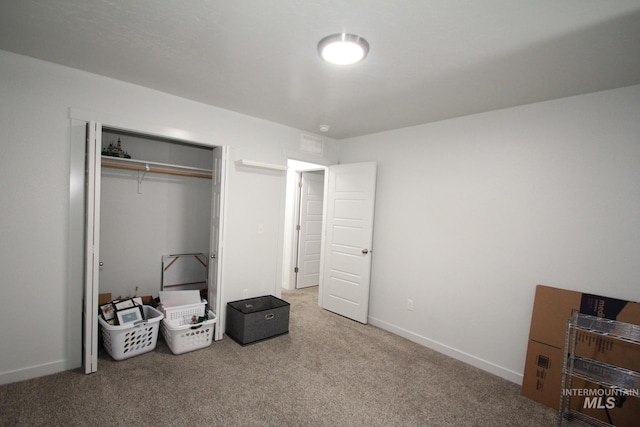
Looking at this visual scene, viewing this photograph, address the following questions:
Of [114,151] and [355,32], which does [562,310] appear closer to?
[355,32]

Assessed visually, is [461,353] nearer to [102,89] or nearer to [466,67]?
[466,67]

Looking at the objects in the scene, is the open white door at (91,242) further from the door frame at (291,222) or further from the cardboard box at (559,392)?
the cardboard box at (559,392)

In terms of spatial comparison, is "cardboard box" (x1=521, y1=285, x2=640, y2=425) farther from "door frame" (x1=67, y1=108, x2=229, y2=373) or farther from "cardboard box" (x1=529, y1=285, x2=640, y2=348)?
"door frame" (x1=67, y1=108, x2=229, y2=373)

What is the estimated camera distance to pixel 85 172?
2514 millimetres

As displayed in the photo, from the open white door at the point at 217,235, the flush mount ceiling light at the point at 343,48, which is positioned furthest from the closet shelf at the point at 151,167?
the flush mount ceiling light at the point at 343,48

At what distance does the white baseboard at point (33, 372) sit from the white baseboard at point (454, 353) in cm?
320

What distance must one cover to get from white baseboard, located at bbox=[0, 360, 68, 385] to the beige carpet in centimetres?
5

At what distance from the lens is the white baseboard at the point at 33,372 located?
7.42ft

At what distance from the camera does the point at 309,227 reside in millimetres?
5309

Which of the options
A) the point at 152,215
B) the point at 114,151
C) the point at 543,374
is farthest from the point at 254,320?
the point at 543,374

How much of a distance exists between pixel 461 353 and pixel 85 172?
3.95 m

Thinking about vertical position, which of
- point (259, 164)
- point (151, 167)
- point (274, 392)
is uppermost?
point (259, 164)

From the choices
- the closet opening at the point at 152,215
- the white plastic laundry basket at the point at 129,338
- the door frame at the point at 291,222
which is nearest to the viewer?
the white plastic laundry basket at the point at 129,338

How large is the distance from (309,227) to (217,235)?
→ 2.33 metres
